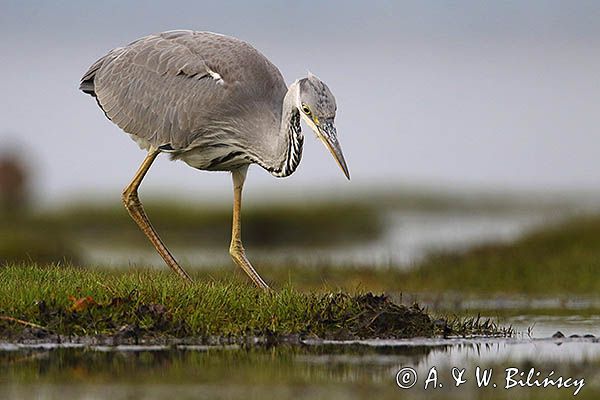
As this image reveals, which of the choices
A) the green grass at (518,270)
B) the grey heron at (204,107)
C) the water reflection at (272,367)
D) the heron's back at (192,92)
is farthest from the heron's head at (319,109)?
the green grass at (518,270)

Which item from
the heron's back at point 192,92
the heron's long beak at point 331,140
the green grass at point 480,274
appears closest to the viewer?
the heron's long beak at point 331,140

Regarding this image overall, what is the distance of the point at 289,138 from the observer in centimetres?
1150

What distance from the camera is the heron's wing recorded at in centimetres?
1213

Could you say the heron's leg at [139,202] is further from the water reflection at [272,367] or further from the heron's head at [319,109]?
the water reflection at [272,367]

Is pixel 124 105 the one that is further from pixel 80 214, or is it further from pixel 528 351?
pixel 80 214

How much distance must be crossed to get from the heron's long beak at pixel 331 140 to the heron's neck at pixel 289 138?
0.56 metres

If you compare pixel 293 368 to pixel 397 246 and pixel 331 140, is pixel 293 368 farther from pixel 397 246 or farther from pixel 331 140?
pixel 397 246

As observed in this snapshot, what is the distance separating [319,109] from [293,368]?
278 centimetres

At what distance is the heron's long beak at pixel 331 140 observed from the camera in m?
10.5

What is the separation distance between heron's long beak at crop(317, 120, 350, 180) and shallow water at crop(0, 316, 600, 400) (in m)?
1.39

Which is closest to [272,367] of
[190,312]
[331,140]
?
Answer: [190,312]

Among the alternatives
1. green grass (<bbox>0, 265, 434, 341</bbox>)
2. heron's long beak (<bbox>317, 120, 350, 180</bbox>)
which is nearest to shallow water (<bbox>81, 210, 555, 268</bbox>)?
green grass (<bbox>0, 265, 434, 341</bbox>)

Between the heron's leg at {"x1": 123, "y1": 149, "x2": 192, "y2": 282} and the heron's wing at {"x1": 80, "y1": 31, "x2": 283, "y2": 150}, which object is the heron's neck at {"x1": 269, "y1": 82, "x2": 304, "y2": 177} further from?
the heron's leg at {"x1": 123, "y1": 149, "x2": 192, "y2": 282}

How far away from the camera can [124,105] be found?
1291 centimetres
